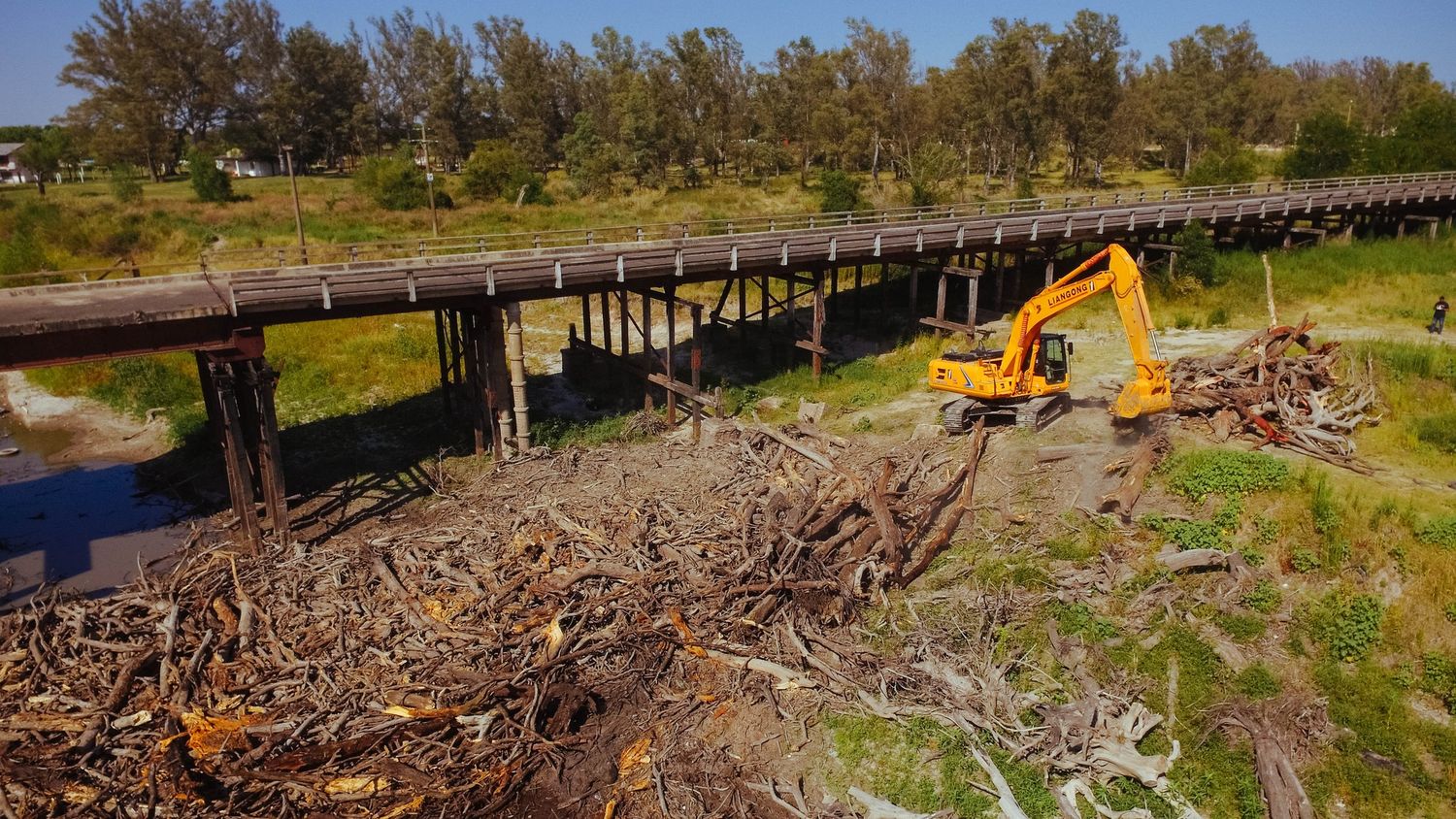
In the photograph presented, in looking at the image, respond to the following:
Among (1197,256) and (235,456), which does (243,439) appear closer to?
(235,456)

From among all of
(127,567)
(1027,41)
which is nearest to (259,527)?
(127,567)

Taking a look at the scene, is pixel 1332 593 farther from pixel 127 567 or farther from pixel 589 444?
pixel 127 567

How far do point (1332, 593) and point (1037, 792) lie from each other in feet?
23.9

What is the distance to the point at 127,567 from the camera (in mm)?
19328

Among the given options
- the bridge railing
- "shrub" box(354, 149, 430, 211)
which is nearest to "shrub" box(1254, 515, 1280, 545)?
the bridge railing

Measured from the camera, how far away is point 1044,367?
21.3 meters

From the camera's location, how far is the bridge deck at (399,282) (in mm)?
18344

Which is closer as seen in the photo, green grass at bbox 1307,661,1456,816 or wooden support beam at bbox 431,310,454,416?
green grass at bbox 1307,661,1456,816

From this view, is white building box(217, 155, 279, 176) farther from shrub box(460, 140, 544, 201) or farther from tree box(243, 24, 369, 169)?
shrub box(460, 140, 544, 201)

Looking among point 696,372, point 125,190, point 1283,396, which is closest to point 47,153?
point 125,190

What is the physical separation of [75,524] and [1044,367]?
Answer: 24.4 metres

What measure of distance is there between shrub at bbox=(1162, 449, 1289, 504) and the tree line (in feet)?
134

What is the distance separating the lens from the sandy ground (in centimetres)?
2659

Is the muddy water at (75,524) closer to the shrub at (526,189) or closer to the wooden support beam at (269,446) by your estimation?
the wooden support beam at (269,446)
